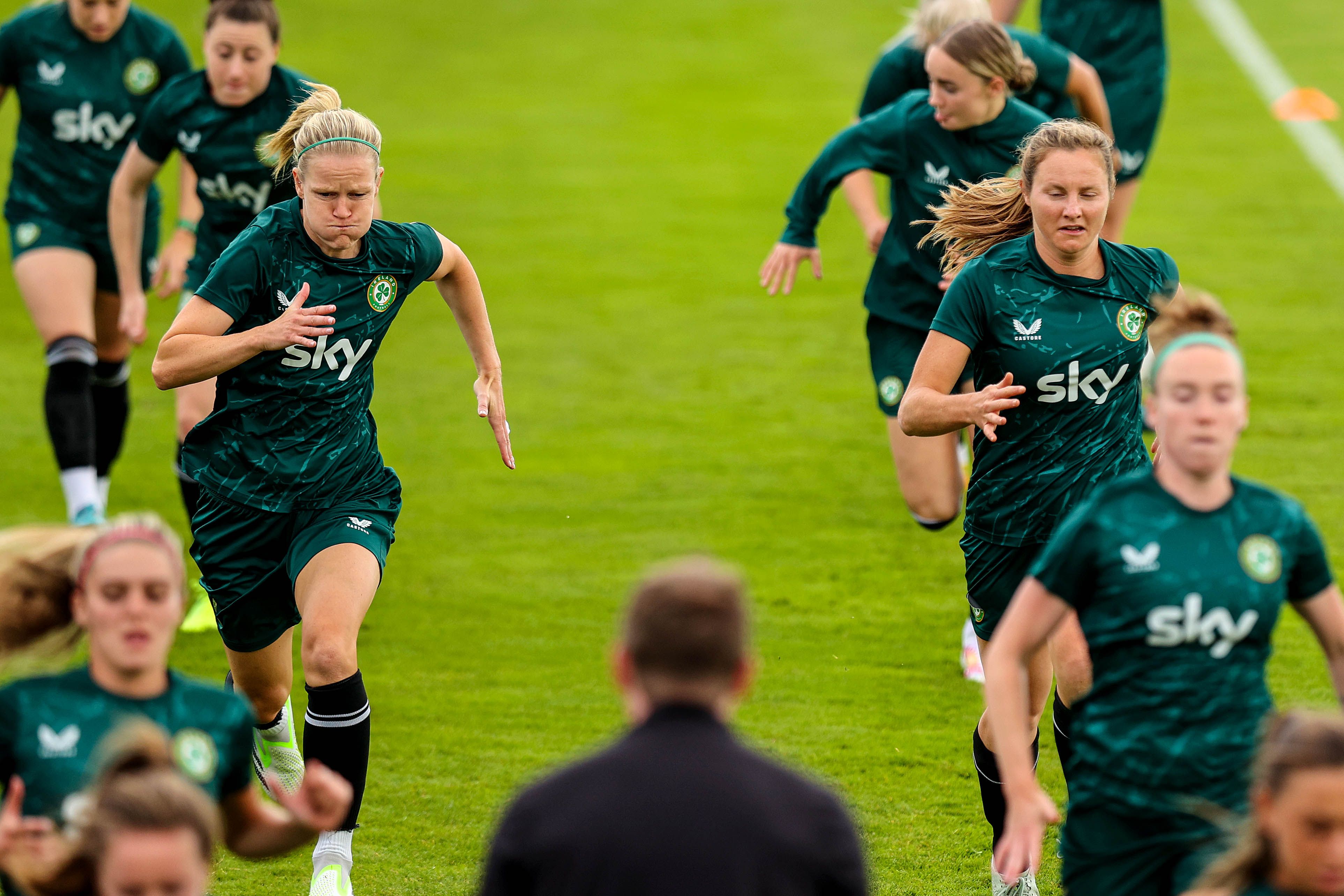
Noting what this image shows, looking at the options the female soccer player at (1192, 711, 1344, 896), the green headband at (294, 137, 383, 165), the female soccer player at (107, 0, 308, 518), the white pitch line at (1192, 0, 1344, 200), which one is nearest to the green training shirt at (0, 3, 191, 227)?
the female soccer player at (107, 0, 308, 518)

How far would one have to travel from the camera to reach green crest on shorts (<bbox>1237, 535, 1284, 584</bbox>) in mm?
3621

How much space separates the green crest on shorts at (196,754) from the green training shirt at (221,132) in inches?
157

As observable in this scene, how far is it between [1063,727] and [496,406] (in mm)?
2086

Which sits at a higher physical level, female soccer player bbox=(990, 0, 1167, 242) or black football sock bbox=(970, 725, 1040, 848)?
female soccer player bbox=(990, 0, 1167, 242)

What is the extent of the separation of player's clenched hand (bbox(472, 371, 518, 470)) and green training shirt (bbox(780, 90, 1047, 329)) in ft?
5.71

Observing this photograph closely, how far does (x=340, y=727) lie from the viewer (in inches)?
199

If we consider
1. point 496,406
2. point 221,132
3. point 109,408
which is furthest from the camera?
point 109,408

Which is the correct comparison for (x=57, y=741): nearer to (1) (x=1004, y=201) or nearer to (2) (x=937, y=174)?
(1) (x=1004, y=201)

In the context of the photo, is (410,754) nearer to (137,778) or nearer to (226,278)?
(226,278)

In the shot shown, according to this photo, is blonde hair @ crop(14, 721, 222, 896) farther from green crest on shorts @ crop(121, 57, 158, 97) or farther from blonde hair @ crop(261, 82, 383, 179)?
green crest on shorts @ crop(121, 57, 158, 97)

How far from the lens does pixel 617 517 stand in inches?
356

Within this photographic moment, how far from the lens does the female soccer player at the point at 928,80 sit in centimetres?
743

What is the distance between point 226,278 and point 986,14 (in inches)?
145

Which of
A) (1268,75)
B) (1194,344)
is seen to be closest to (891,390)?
(1194,344)
